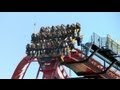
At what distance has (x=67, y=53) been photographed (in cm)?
529

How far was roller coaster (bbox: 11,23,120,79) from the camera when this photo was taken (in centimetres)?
520

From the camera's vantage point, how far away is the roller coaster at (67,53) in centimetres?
520

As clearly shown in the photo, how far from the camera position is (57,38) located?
527 centimetres
